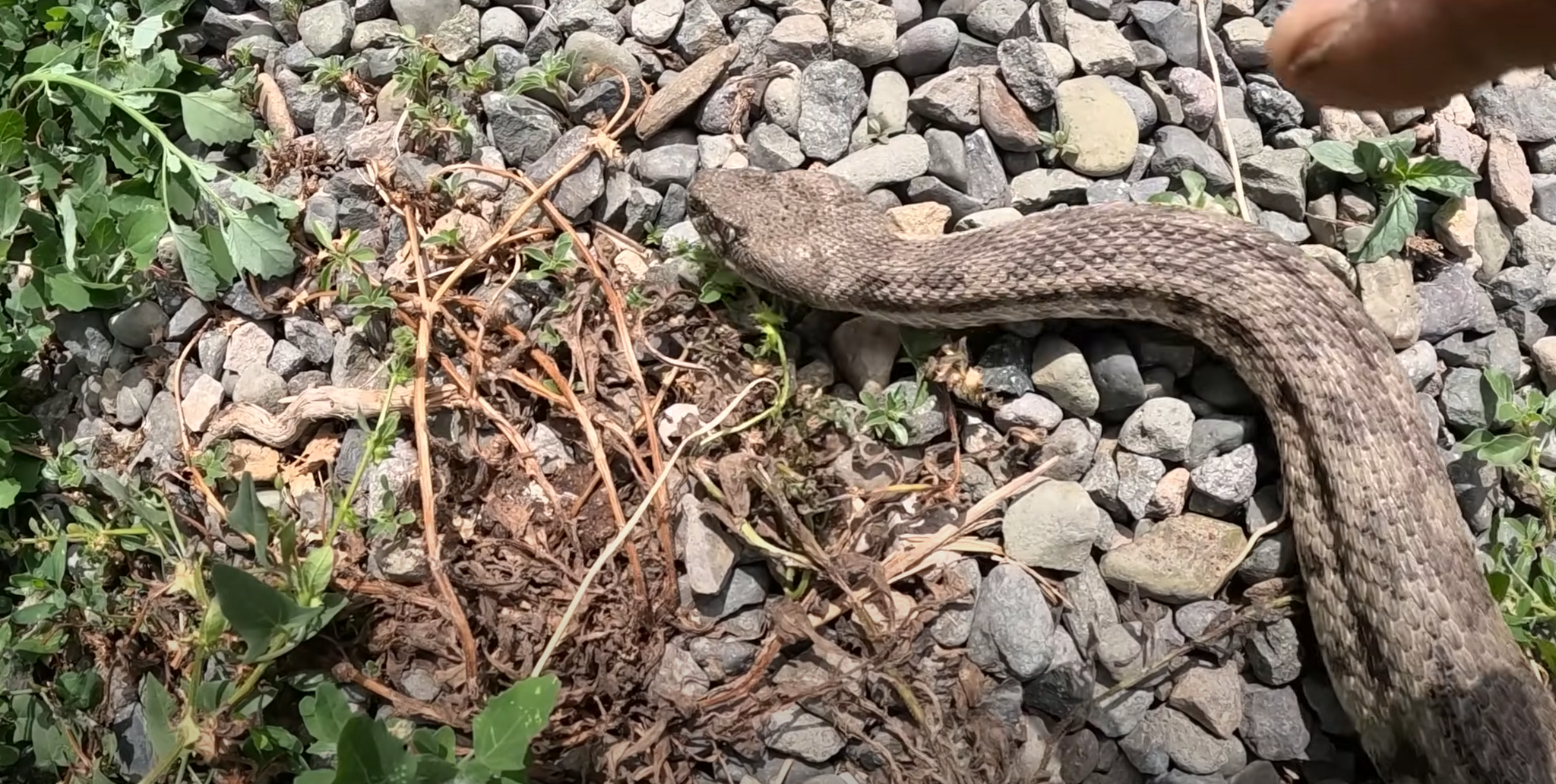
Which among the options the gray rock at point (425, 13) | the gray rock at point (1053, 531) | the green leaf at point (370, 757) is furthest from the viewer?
the gray rock at point (425, 13)

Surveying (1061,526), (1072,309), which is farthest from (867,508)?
(1072,309)

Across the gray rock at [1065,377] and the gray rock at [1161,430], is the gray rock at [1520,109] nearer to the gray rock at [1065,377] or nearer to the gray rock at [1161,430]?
the gray rock at [1161,430]

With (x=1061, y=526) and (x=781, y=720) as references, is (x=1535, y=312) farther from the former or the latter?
(x=781, y=720)

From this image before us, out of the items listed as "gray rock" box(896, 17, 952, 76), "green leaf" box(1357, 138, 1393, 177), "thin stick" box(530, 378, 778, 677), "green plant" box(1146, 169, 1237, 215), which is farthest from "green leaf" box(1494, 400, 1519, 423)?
"thin stick" box(530, 378, 778, 677)

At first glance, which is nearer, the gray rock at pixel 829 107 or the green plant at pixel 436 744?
the green plant at pixel 436 744

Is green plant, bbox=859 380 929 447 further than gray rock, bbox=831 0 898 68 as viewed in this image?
No

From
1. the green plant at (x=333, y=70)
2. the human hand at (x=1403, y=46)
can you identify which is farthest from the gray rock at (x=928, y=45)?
the green plant at (x=333, y=70)

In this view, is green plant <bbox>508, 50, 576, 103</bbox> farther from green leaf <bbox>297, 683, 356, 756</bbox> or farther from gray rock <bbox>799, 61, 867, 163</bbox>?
green leaf <bbox>297, 683, 356, 756</bbox>

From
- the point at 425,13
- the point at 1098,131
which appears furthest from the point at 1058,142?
the point at 425,13

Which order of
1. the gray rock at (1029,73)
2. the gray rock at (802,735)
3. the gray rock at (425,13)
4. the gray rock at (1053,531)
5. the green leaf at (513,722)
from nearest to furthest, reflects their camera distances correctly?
the green leaf at (513,722) < the gray rock at (802,735) < the gray rock at (1053,531) < the gray rock at (1029,73) < the gray rock at (425,13)
